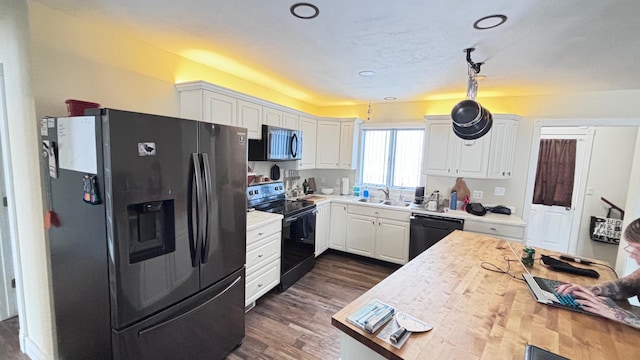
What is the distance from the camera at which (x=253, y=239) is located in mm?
2488

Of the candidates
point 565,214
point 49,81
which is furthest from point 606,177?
point 49,81

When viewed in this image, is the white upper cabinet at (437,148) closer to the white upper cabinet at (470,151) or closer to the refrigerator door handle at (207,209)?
the white upper cabinet at (470,151)

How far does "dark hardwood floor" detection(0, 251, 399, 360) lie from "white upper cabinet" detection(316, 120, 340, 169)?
168 cm

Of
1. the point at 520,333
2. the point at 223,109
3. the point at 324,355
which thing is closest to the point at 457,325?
the point at 520,333

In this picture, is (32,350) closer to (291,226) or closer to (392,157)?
(291,226)

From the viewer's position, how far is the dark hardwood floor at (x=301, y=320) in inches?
84.4

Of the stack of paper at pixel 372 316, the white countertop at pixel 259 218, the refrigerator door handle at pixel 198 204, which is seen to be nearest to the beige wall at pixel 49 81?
the refrigerator door handle at pixel 198 204

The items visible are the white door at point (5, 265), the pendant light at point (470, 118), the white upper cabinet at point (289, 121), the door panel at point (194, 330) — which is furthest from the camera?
the white upper cabinet at point (289, 121)

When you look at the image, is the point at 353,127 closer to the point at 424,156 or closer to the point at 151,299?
the point at 424,156

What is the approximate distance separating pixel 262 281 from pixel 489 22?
9.18 ft

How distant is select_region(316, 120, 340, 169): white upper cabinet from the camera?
4387mm

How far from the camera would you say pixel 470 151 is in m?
3.58

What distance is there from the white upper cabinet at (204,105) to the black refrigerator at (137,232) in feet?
2.27

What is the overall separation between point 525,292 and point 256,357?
192cm
